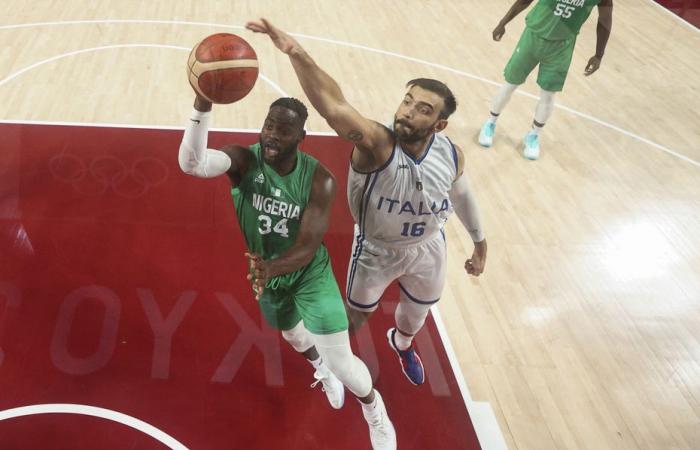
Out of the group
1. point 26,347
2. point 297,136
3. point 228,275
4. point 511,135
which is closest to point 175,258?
point 228,275

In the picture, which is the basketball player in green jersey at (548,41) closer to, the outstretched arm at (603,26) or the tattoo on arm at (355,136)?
the outstretched arm at (603,26)

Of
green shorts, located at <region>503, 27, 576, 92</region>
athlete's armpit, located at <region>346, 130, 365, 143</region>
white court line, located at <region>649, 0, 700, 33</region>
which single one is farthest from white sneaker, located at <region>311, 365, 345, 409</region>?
white court line, located at <region>649, 0, 700, 33</region>

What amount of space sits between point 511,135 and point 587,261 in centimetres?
177

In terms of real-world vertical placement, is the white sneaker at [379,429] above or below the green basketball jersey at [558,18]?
below

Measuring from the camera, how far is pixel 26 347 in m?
3.03

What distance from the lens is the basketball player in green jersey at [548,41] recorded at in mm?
4512

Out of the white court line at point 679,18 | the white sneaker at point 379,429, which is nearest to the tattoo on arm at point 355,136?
the white sneaker at point 379,429

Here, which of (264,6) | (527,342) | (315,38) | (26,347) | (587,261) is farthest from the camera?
(264,6)

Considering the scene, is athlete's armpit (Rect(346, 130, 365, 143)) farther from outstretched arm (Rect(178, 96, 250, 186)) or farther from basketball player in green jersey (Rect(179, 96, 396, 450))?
outstretched arm (Rect(178, 96, 250, 186))

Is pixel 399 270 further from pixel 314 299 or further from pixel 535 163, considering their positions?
pixel 535 163

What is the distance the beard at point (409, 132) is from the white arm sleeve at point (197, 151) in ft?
2.26

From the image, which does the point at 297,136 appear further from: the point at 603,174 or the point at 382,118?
the point at 603,174

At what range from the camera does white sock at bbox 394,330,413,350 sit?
3.06m

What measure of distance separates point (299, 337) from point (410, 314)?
0.57 metres
